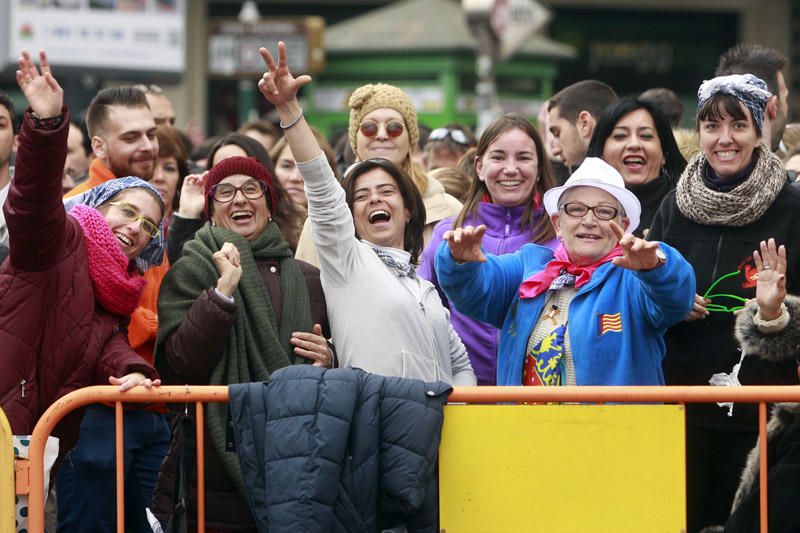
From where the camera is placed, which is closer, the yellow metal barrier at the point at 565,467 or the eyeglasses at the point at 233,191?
the yellow metal barrier at the point at 565,467

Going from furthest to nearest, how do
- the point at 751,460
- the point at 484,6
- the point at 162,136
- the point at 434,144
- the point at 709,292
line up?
1. the point at 484,6
2. the point at 434,144
3. the point at 162,136
4. the point at 709,292
5. the point at 751,460

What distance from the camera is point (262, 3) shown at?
28.4m

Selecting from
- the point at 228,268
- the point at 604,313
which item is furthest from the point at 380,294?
the point at 604,313

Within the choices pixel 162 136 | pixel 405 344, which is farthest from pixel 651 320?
pixel 162 136

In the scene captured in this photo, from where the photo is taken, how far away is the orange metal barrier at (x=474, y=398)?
494cm

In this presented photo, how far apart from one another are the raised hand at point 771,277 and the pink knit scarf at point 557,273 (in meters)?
0.53

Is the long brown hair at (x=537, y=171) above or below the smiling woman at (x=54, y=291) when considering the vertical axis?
above

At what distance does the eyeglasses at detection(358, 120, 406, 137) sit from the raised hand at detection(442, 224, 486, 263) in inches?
75.3

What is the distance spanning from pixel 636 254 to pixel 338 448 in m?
1.22

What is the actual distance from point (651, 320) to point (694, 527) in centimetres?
86

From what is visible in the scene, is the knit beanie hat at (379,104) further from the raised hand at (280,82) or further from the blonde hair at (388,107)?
the raised hand at (280,82)

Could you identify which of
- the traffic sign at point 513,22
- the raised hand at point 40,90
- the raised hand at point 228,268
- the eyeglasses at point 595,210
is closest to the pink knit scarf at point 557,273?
the eyeglasses at point 595,210

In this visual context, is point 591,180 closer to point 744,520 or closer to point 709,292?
point 709,292

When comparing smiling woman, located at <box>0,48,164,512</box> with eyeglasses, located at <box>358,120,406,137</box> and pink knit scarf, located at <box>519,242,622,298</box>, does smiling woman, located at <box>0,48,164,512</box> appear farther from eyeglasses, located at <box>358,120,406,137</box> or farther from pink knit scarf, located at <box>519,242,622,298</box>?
eyeglasses, located at <box>358,120,406,137</box>
